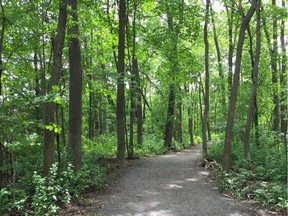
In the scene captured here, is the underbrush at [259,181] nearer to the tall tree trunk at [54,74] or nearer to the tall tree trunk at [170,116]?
the tall tree trunk at [54,74]

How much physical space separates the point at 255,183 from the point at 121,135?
5746 millimetres

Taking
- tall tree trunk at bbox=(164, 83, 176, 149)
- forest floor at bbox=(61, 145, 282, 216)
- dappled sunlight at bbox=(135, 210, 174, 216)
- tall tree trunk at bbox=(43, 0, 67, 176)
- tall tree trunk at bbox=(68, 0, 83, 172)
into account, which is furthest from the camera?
tall tree trunk at bbox=(164, 83, 176, 149)

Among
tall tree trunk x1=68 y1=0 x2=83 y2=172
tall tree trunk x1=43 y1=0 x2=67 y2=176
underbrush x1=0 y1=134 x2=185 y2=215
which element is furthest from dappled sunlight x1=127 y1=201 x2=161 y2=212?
tall tree trunk x1=68 y1=0 x2=83 y2=172

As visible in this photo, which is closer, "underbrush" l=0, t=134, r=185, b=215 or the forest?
"underbrush" l=0, t=134, r=185, b=215

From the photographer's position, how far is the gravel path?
588 cm

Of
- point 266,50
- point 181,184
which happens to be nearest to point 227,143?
point 181,184

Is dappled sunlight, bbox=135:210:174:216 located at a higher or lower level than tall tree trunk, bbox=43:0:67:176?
lower

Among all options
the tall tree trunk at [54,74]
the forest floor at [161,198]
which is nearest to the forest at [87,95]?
the tall tree trunk at [54,74]

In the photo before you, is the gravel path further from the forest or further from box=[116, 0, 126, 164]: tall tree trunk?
box=[116, 0, 126, 164]: tall tree trunk

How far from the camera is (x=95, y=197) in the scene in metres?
6.90

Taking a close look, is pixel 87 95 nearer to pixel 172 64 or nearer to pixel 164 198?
pixel 172 64

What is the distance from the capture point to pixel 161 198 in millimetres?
6828

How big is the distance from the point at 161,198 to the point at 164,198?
0.08 metres

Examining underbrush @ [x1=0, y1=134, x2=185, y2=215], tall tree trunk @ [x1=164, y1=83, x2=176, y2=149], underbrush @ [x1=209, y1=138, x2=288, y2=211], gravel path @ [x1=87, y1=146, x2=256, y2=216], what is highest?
tall tree trunk @ [x1=164, y1=83, x2=176, y2=149]
